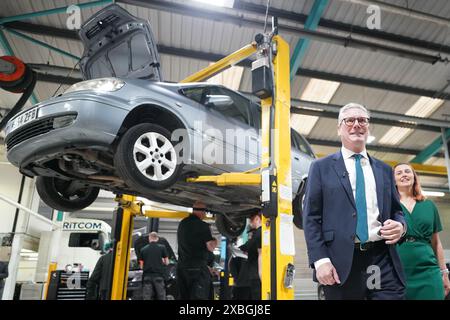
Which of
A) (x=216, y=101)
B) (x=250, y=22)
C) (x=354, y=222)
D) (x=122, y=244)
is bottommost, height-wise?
(x=354, y=222)

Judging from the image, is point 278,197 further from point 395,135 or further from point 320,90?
point 395,135

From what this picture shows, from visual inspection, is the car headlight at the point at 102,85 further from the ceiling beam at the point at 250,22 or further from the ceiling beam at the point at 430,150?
the ceiling beam at the point at 430,150

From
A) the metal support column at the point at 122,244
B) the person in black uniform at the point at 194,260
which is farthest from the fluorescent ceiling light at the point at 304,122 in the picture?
the metal support column at the point at 122,244

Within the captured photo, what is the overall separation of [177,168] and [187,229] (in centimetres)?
128

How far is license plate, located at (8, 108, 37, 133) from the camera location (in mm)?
2912

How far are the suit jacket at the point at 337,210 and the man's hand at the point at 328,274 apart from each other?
36mm

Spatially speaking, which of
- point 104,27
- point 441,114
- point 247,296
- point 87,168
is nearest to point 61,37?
point 104,27

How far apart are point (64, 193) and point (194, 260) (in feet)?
5.23

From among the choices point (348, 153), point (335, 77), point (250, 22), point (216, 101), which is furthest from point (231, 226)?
point (335, 77)

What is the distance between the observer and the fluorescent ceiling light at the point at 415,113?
947 cm

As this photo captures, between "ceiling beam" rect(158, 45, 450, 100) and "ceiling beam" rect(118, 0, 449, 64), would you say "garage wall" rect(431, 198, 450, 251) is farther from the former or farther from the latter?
"ceiling beam" rect(118, 0, 449, 64)

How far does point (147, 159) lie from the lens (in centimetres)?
298

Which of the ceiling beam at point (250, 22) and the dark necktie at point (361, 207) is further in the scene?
the ceiling beam at point (250, 22)

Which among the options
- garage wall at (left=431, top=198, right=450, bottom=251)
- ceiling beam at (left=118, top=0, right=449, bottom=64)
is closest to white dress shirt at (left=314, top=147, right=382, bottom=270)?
ceiling beam at (left=118, top=0, right=449, bottom=64)
